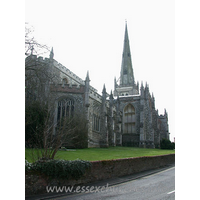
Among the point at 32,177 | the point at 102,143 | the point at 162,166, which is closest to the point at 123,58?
the point at 102,143

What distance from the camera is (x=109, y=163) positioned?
39.1 feet

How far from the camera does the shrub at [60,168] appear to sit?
29.0 ft

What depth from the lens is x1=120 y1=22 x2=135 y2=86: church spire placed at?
5792 cm

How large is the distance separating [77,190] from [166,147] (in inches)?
1223

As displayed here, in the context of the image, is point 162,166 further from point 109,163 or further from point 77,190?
point 77,190

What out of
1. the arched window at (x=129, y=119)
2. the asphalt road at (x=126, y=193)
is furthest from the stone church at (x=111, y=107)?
the asphalt road at (x=126, y=193)

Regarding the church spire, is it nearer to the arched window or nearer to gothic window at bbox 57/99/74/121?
the arched window

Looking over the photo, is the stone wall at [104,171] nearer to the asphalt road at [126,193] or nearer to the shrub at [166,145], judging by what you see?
the asphalt road at [126,193]

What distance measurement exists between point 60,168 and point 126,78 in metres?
50.7

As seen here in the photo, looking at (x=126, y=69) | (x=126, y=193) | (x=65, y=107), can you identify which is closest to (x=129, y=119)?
(x=65, y=107)

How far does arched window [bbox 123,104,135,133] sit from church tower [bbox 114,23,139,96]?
46.6 ft

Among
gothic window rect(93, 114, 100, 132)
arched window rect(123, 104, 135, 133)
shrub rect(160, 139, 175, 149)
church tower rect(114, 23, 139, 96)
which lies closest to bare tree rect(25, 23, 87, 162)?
gothic window rect(93, 114, 100, 132)

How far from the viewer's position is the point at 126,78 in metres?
58.1

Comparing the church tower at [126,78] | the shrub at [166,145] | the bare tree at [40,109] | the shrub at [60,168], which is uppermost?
the church tower at [126,78]
